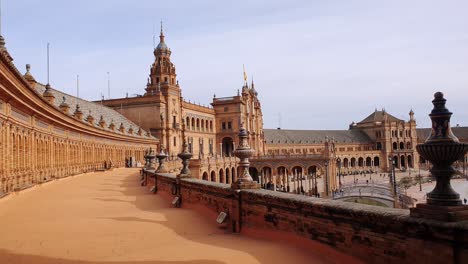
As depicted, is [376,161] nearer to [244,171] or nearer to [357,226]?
[244,171]

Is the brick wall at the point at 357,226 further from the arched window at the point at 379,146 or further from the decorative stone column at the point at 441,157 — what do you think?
the arched window at the point at 379,146

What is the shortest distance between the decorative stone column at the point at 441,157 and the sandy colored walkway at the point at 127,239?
5.29ft

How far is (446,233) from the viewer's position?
175 inches

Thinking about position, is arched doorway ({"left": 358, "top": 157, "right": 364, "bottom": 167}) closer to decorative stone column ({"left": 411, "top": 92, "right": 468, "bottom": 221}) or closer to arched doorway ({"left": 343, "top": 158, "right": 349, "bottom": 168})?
arched doorway ({"left": 343, "top": 158, "right": 349, "bottom": 168})

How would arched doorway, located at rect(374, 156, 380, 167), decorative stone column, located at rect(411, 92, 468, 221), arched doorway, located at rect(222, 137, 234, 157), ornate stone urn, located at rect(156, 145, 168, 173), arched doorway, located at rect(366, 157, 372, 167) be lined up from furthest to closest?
arched doorway, located at rect(374, 156, 380, 167), arched doorway, located at rect(366, 157, 372, 167), arched doorway, located at rect(222, 137, 234, 157), ornate stone urn, located at rect(156, 145, 168, 173), decorative stone column, located at rect(411, 92, 468, 221)

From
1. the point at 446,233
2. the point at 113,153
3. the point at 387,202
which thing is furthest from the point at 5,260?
the point at 387,202

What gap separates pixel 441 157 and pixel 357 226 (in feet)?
5.28

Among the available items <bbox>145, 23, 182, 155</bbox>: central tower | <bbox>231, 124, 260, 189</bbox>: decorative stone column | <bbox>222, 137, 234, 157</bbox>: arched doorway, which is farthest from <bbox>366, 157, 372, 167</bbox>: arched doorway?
<bbox>231, 124, 260, 189</bbox>: decorative stone column

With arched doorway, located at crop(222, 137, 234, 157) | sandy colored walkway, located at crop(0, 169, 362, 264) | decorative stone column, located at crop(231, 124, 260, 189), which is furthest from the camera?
arched doorway, located at crop(222, 137, 234, 157)

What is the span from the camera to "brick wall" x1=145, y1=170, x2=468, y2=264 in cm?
452

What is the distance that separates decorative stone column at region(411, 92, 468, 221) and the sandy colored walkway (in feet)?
5.29

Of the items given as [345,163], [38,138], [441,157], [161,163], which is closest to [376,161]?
[345,163]

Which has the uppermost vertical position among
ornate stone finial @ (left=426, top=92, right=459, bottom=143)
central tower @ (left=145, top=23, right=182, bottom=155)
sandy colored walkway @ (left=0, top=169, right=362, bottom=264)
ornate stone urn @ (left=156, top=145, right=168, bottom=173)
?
central tower @ (left=145, top=23, right=182, bottom=155)

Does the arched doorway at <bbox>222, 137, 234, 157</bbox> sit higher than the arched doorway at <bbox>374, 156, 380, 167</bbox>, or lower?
higher
